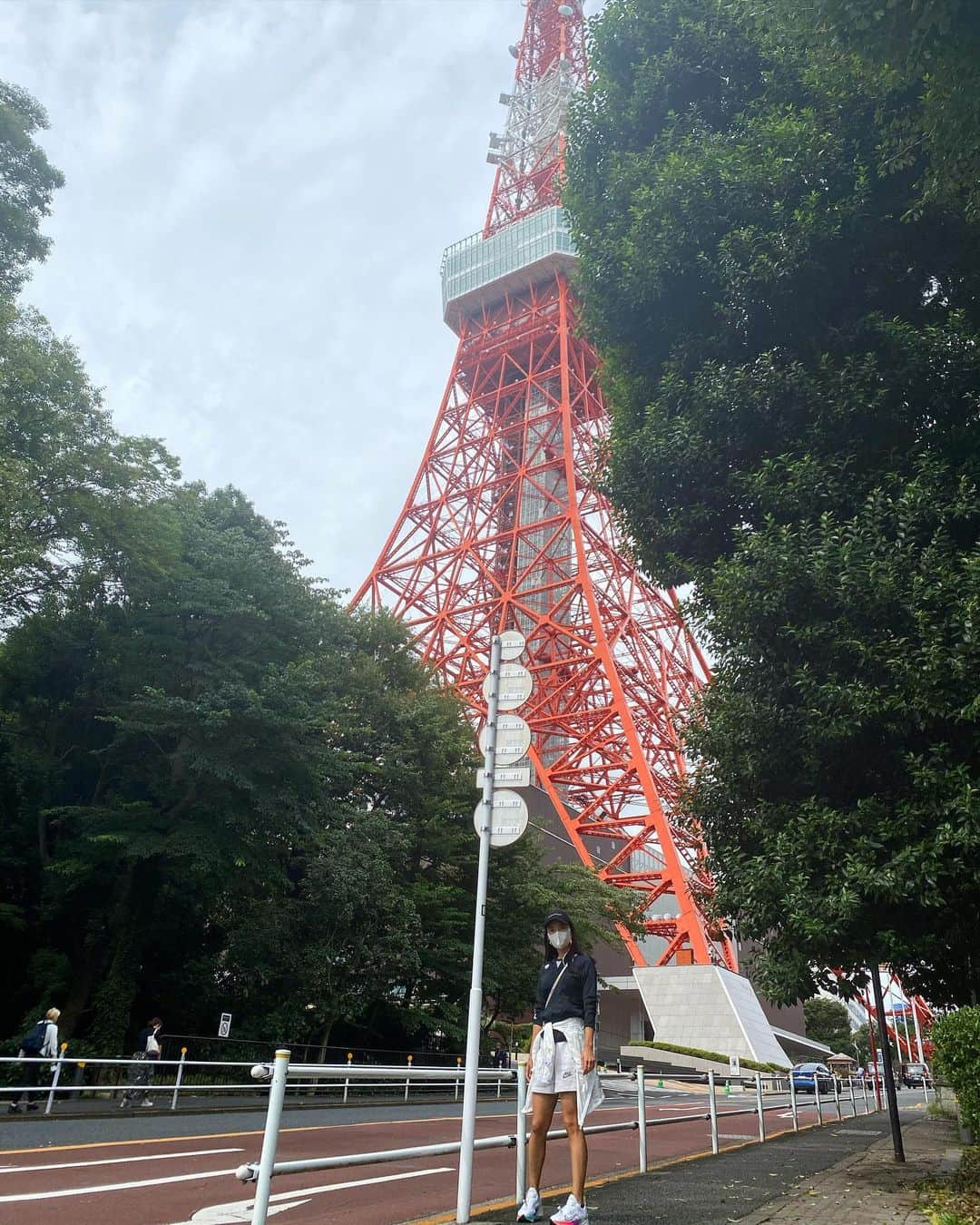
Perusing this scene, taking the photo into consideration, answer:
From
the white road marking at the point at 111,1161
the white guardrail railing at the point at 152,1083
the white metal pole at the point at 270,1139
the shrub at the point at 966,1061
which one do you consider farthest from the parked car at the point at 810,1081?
the white metal pole at the point at 270,1139

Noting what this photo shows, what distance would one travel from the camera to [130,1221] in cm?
480

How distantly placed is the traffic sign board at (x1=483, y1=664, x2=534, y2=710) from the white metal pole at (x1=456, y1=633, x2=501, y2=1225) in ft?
0.08

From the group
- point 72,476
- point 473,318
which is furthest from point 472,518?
point 72,476

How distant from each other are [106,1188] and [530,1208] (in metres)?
3.24

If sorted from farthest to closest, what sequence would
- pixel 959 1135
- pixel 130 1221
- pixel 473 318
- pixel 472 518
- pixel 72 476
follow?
pixel 473 318, pixel 472 518, pixel 72 476, pixel 959 1135, pixel 130 1221

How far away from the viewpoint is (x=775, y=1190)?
6.12m

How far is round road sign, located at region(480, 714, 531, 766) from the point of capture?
208 inches

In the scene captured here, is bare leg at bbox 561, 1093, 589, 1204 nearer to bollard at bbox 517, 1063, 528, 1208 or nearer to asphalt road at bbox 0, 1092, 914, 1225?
bollard at bbox 517, 1063, 528, 1208

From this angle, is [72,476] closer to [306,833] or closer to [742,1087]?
[306,833]

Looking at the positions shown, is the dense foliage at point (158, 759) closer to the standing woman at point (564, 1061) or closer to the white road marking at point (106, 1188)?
the white road marking at point (106, 1188)

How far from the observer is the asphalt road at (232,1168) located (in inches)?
206

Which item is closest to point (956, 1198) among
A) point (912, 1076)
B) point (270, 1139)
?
point (270, 1139)

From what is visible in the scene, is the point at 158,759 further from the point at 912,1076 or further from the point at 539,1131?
the point at 912,1076

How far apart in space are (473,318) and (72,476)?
34.3 metres
